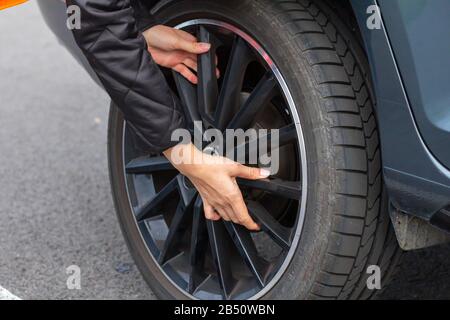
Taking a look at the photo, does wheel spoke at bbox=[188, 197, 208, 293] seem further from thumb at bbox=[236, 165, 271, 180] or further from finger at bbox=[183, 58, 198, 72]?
finger at bbox=[183, 58, 198, 72]

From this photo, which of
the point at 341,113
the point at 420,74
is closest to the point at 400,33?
the point at 420,74

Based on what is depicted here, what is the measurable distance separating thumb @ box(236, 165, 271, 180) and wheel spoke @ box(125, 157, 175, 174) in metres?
0.39

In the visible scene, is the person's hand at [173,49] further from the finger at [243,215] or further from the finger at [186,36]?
the finger at [243,215]

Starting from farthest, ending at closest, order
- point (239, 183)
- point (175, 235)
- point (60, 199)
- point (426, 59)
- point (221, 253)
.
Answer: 1. point (60, 199)
2. point (175, 235)
3. point (221, 253)
4. point (239, 183)
5. point (426, 59)

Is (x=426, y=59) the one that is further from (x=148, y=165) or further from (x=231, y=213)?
(x=148, y=165)

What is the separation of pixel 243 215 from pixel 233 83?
40 cm

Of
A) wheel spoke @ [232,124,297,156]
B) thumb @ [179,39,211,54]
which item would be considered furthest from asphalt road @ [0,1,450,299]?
thumb @ [179,39,211,54]

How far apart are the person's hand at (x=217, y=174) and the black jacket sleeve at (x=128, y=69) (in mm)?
65

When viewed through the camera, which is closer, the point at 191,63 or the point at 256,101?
the point at 256,101

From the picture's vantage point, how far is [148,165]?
279 centimetres

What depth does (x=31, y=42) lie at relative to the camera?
19.8ft

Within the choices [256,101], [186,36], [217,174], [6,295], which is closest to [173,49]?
[186,36]

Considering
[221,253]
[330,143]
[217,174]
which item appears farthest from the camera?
[221,253]

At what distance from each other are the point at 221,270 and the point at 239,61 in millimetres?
672
